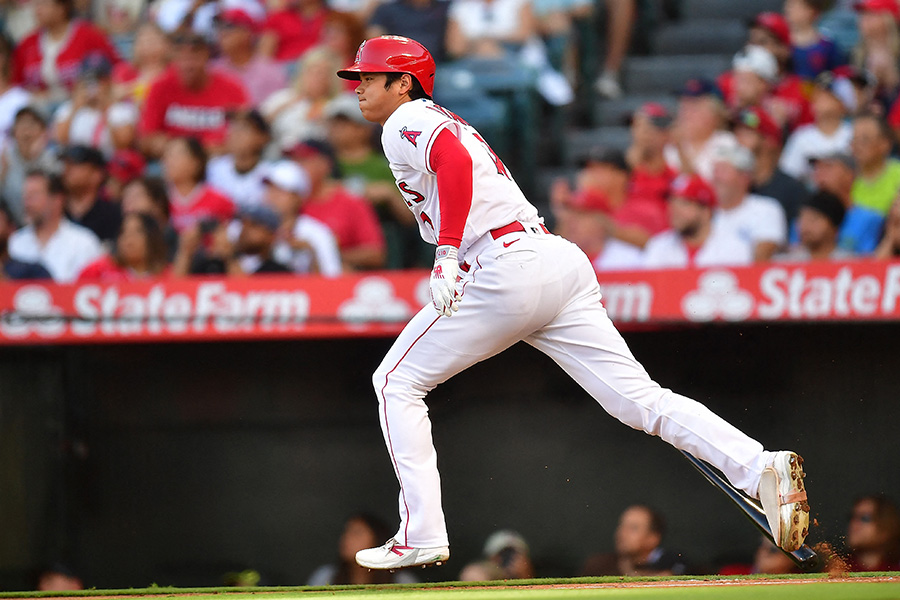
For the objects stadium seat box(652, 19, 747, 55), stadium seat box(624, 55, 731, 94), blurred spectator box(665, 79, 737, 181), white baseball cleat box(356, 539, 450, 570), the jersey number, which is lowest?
white baseball cleat box(356, 539, 450, 570)

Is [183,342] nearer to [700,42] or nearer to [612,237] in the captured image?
[612,237]

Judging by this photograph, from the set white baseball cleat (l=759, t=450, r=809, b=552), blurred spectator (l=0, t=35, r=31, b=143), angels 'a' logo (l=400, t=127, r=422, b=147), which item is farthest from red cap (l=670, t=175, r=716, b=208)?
blurred spectator (l=0, t=35, r=31, b=143)

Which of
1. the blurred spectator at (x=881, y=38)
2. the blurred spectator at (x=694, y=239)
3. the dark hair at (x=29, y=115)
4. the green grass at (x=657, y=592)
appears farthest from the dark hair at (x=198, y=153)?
the blurred spectator at (x=881, y=38)

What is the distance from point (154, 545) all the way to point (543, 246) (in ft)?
9.78

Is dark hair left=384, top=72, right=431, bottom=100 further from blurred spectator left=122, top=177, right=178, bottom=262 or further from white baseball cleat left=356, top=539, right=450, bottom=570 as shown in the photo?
blurred spectator left=122, top=177, right=178, bottom=262

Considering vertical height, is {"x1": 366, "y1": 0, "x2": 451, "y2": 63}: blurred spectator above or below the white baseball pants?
above

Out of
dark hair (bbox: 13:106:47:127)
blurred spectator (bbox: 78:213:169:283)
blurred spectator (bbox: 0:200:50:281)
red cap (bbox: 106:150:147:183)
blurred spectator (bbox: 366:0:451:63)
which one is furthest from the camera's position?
dark hair (bbox: 13:106:47:127)

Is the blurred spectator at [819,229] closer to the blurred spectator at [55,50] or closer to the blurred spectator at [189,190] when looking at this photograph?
the blurred spectator at [189,190]

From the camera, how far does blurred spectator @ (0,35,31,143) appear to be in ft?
26.7

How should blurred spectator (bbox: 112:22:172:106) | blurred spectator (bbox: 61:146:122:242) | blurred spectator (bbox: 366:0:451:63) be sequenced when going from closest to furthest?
blurred spectator (bbox: 61:146:122:242)
blurred spectator (bbox: 366:0:451:63)
blurred spectator (bbox: 112:22:172:106)

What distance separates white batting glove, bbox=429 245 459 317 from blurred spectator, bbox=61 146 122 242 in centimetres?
414

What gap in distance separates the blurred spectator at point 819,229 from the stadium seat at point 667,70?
185 centimetres

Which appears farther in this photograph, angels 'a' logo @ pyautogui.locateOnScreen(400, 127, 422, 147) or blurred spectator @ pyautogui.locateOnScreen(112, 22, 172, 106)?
blurred spectator @ pyautogui.locateOnScreen(112, 22, 172, 106)

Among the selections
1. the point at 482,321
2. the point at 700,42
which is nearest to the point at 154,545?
the point at 482,321
